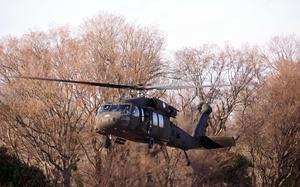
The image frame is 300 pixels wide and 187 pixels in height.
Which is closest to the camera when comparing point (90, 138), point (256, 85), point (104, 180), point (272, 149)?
point (104, 180)

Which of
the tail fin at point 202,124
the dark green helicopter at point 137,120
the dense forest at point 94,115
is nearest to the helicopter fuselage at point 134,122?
the dark green helicopter at point 137,120

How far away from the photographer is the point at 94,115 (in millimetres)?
30031

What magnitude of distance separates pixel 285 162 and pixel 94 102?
655 inches

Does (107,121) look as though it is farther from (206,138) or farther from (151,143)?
(206,138)

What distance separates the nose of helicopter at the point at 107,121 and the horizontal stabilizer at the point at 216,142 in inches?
264

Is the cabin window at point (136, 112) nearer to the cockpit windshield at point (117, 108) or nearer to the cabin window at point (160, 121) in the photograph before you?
the cockpit windshield at point (117, 108)

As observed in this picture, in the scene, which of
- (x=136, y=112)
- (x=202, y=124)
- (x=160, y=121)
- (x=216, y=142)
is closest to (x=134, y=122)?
(x=136, y=112)

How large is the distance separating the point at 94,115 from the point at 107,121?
1531cm

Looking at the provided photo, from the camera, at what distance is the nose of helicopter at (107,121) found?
1482 cm

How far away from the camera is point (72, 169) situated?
3102 cm

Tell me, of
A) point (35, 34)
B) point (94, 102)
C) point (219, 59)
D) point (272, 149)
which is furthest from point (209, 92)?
point (35, 34)

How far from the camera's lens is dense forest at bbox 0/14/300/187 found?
29.4m

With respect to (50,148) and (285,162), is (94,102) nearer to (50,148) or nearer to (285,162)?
(50,148)

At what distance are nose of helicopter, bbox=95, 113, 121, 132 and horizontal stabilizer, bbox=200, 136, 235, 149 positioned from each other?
22.0 ft
